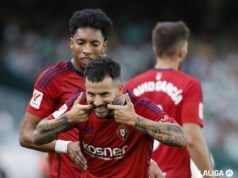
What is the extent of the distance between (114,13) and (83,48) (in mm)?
15256

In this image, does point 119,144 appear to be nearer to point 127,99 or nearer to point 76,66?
point 127,99

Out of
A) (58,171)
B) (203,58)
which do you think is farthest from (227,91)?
(58,171)

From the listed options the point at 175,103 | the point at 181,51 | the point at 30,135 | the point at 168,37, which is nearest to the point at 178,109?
the point at 175,103

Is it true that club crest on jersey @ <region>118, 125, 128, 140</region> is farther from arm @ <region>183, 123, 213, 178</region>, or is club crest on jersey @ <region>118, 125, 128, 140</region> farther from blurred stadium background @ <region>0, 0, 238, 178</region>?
blurred stadium background @ <region>0, 0, 238, 178</region>

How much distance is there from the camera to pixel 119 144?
21.5 ft

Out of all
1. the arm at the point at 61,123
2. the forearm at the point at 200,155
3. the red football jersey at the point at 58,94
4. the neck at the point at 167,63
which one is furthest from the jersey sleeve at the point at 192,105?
the arm at the point at 61,123

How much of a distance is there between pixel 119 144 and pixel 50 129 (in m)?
0.50

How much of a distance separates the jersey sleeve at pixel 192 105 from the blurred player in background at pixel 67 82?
129 centimetres

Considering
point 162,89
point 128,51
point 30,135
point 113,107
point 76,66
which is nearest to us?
point 113,107

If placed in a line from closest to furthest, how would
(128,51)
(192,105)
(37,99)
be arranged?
(37,99), (192,105), (128,51)

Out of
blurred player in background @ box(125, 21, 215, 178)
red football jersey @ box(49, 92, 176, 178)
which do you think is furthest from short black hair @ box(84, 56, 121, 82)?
blurred player in background @ box(125, 21, 215, 178)

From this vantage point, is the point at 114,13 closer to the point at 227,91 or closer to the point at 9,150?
the point at 227,91

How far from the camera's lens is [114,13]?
22406 millimetres

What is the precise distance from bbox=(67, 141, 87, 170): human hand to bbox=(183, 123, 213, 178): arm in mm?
1944
